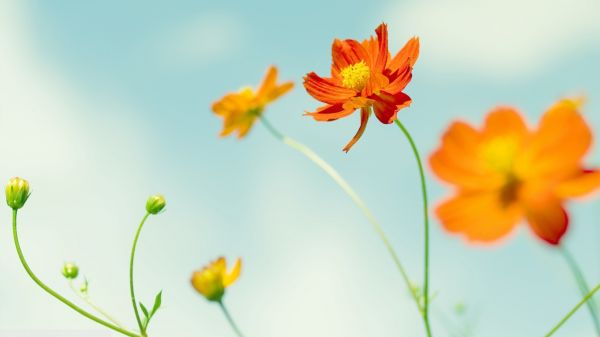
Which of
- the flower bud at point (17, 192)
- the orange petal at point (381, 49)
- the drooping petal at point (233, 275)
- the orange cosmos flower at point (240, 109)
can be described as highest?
the orange cosmos flower at point (240, 109)

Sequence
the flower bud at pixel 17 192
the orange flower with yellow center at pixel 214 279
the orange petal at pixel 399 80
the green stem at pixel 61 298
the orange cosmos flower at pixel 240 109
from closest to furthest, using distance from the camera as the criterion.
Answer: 1. the orange petal at pixel 399 80
2. the green stem at pixel 61 298
3. the flower bud at pixel 17 192
4. the orange flower with yellow center at pixel 214 279
5. the orange cosmos flower at pixel 240 109

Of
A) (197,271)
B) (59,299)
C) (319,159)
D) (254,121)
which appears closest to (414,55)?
(319,159)

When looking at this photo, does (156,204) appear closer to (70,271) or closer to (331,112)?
(70,271)

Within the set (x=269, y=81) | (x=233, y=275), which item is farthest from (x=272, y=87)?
(x=233, y=275)

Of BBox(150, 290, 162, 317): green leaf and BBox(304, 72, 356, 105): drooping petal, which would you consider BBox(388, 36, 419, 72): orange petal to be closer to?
BBox(304, 72, 356, 105): drooping petal

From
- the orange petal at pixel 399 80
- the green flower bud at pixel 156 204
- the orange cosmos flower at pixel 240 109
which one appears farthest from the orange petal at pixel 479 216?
the orange cosmos flower at pixel 240 109

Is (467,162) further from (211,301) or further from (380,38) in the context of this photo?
(211,301)

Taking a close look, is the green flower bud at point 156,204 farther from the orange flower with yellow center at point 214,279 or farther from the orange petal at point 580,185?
the orange petal at point 580,185
